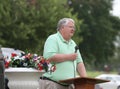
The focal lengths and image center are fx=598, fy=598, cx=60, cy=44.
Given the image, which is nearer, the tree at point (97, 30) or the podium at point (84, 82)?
the podium at point (84, 82)

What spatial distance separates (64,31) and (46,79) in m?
0.62

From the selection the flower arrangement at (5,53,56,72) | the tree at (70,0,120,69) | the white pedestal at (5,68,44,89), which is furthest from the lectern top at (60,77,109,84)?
the tree at (70,0,120,69)

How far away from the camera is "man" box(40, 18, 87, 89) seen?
7094 mm

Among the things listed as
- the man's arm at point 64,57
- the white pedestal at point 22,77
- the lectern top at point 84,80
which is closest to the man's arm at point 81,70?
the man's arm at point 64,57

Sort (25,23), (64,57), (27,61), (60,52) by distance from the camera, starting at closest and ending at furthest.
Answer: (64,57) < (60,52) < (27,61) < (25,23)

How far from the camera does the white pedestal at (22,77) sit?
8.09 meters

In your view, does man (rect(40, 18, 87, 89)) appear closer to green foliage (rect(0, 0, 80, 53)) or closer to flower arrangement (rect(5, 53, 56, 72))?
flower arrangement (rect(5, 53, 56, 72))

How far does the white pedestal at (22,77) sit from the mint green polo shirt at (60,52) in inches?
34.2

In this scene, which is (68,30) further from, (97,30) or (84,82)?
(97,30)

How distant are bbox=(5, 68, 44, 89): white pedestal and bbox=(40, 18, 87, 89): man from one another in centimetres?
78

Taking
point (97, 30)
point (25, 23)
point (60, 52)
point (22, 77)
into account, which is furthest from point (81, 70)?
point (97, 30)

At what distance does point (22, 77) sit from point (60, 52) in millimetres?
1124

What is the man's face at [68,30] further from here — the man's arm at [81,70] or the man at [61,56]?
the man's arm at [81,70]

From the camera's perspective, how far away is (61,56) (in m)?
7.05
